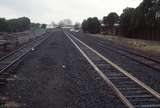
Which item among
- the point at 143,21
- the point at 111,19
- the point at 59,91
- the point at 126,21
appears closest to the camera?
the point at 59,91

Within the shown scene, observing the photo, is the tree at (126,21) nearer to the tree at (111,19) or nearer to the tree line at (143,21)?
the tree line at (143,21)

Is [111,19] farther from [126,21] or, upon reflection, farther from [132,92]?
[132,92]

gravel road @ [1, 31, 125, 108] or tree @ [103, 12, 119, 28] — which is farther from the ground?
gravel road @ [1, 31, 125, 108]

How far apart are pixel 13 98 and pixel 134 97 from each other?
3571 mm

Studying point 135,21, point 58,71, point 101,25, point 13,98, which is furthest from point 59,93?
point 101,25

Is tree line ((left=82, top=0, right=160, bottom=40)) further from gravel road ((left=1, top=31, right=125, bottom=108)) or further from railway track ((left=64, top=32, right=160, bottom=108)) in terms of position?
railway track ((left=64, top=32, right=160, bottom=108))

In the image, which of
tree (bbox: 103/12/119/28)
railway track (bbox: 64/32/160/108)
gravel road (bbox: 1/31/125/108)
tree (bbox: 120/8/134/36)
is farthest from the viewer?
tree (bbox: 103/12/119/28)

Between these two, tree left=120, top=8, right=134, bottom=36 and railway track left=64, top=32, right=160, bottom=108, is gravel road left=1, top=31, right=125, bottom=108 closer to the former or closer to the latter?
railway track left=64, top=32, right=160, bottom=108

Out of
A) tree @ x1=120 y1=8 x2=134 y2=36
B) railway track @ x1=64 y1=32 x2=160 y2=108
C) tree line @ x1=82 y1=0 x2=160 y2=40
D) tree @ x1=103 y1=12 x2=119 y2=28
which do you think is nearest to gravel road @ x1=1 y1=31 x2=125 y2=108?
railway track @ x1=64 y1=32 x2=160 y2=108

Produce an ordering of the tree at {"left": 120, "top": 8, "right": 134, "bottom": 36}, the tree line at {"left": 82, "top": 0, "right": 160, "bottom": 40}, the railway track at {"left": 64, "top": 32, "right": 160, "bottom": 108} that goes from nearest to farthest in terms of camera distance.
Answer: the railway track at {"left": 64, "top": 32, "right": 160, "bottom": 108} → the tree line at {"left": 82, "top": 0, "right": 160, "bottom": 40} → the tree at {"left": 120, "top": 8, "right": 134, "bottom": 36}

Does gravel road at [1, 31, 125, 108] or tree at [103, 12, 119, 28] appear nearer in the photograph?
gravel road at [1, 31, 125, 108]

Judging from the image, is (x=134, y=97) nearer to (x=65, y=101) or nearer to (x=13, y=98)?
(x=65, y=101)

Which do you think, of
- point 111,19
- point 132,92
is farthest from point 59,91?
point 111,19

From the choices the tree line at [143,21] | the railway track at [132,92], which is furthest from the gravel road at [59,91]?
the tree line at [143,21]
